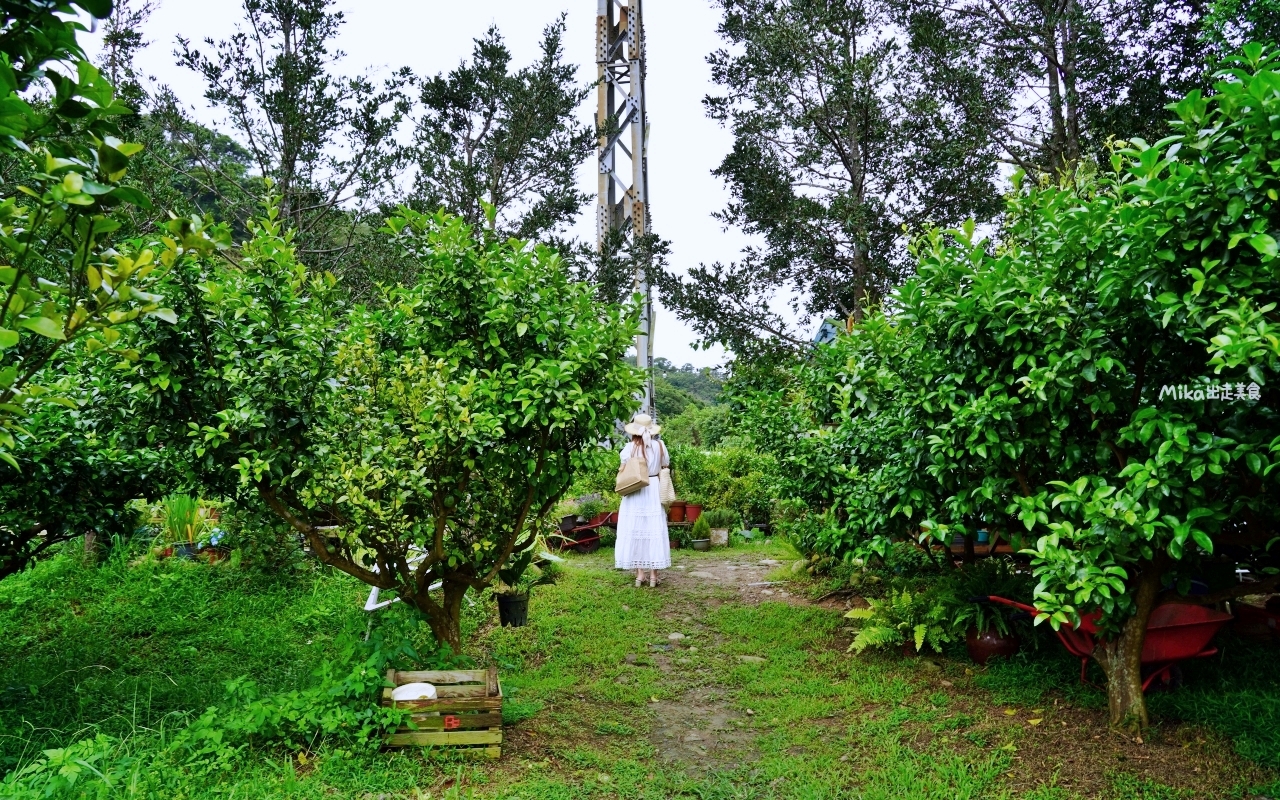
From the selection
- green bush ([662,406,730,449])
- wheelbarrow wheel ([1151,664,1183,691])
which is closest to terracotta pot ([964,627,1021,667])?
wheelbarrow wheel ([1151,664,1183,691])

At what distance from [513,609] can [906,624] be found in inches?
117

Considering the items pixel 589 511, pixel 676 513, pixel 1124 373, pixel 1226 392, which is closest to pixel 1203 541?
pixel 1226 392

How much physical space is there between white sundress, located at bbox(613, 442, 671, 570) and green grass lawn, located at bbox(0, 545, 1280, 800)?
1541 millimetres

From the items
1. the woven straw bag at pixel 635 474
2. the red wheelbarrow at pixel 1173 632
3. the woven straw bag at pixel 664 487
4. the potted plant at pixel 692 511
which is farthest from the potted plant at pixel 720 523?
the red wheelbarrow at pixel 1173 632

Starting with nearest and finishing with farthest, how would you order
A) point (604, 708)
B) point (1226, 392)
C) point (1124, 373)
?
point (1226, 392)
point (1124, 373)
point (604, 708)

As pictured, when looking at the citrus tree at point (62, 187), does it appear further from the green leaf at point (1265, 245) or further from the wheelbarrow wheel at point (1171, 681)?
the wheelbarrow wheel at point (1171, 681)

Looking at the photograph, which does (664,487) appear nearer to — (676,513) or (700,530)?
(700,530)

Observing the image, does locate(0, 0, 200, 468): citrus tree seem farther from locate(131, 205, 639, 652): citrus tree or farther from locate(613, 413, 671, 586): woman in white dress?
locate(613, 413, 671, 586): woman in white dress

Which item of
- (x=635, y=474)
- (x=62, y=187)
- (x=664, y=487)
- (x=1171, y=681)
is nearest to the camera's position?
(x=62, y=187)

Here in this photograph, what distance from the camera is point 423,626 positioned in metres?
5.73

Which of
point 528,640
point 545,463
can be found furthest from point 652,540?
point 545,463

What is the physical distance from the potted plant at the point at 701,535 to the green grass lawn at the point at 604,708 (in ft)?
13.7

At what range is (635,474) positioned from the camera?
8.53 m

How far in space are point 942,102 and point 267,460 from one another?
983cm
